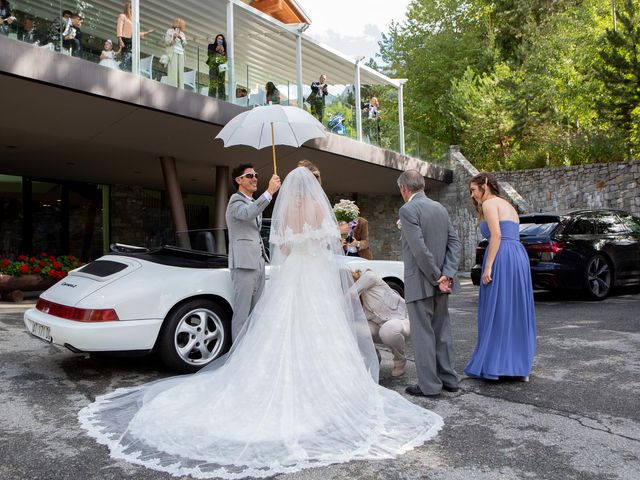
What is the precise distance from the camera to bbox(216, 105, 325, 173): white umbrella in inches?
230

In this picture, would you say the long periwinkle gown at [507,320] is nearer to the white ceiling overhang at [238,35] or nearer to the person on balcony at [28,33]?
the person on balcony at [28,33]

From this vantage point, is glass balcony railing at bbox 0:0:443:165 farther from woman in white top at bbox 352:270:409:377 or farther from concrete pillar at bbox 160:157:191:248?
woman in white top at bbox 352:270:409:377

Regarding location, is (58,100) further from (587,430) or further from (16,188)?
(587,430)

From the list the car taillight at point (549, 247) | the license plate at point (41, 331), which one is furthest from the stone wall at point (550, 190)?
the license plate at point (41, 331)

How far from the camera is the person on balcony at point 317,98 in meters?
16.1

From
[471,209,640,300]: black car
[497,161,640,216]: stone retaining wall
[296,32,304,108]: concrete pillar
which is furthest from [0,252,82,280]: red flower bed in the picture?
[497,161,640,216]: stone retaining wall

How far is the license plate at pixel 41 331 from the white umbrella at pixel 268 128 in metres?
2.40

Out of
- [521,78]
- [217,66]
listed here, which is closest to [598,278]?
[217,66]

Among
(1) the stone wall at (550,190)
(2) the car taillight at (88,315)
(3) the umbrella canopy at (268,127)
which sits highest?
(1) the stone wall at (550,190)

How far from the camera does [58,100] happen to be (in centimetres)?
1037

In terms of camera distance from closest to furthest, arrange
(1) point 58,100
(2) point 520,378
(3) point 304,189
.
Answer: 1. (3) point 304,189
2. (2) point 520,378
3. (1) point 58,100

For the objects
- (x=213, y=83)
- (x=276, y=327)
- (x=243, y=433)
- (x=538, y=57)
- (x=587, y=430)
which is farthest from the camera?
(x=538, y=57)

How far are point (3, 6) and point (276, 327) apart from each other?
858 cm

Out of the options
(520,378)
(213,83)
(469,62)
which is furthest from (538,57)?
(520,378)
